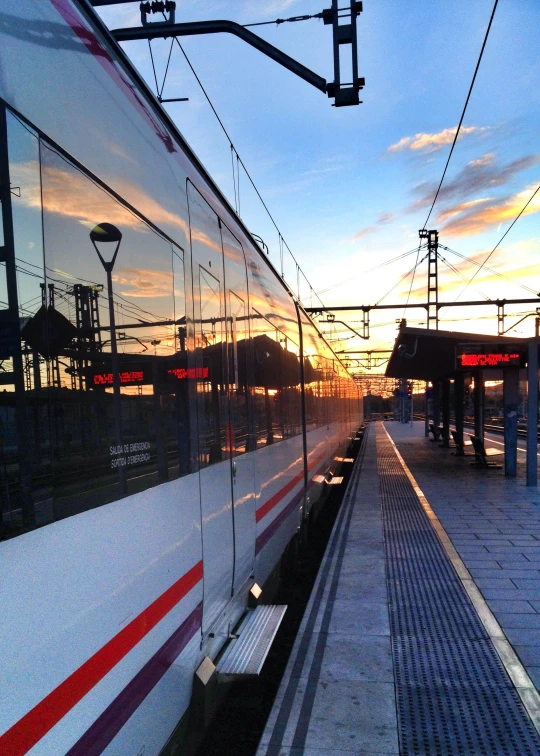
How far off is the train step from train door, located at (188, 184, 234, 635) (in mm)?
286

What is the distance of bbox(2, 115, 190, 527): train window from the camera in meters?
1.95

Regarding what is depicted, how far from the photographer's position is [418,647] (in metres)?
5.36

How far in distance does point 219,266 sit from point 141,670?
103 inches

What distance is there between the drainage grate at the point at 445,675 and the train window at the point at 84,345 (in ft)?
7.89

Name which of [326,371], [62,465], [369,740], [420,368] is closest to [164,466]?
[62,465]

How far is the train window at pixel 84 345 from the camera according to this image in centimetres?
195

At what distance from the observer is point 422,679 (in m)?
4.78

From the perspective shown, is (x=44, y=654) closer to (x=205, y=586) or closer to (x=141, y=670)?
(x=141, y=670)

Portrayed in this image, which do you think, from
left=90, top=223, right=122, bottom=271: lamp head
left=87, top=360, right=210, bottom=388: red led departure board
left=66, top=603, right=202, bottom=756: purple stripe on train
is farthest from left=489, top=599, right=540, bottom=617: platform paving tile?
left=90, top=223, right=122, bottom=271: lamp head

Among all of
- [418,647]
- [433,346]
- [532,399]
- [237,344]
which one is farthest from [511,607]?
[433,346]

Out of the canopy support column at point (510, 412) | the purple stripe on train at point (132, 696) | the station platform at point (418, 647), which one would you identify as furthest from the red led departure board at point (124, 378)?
the canopy support column at point (510, 412)

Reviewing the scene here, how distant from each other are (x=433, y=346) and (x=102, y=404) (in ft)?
50.6

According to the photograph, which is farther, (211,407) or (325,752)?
(211,407)

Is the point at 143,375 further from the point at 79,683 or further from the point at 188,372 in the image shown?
the point at 79,683
